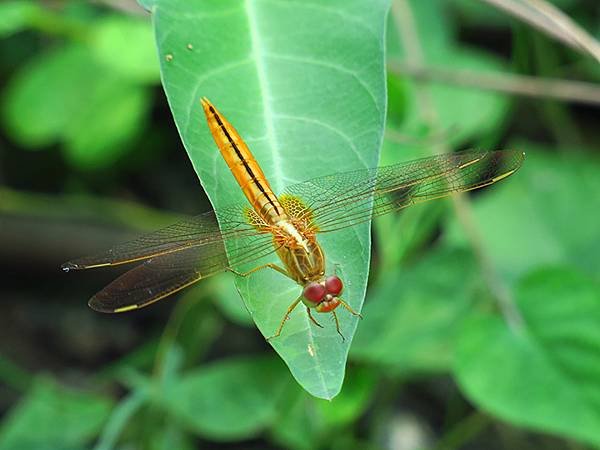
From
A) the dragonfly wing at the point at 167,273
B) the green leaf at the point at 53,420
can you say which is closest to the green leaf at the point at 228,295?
the green leaf at the point at 53,420

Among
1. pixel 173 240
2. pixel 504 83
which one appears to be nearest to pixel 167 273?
pixel 173 240

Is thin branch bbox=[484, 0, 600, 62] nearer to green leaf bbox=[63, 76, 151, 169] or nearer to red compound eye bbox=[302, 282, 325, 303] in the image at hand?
red compound eye bbox=[302, 282, 325, 303]

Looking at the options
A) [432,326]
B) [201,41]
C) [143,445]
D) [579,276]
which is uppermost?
[201,41]

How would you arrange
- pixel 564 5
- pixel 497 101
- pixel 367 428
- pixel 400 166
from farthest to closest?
1. pixel 564 5
2. pixel 497 101
3. pixel 367 428
4. pixel 400 166

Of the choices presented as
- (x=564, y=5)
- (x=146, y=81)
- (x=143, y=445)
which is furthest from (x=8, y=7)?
(x=564, y=5)

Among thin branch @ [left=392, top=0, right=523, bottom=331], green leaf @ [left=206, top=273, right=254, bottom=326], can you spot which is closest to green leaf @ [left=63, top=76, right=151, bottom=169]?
green leaf @ [left=206, top=273, right=254, bottom=326]

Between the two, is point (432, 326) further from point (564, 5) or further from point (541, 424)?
point (564, 5)
